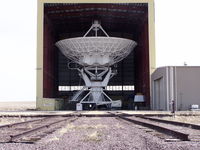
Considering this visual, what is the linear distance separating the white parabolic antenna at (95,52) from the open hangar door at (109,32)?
2.70 metres

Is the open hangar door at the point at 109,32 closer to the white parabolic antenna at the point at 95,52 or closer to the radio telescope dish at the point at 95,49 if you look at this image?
the white parabolic antenna at the point at 95,52

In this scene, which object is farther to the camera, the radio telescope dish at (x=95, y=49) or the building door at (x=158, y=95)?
the radio telescope dish at (x=95, y=49)

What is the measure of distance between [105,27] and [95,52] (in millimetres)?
13448

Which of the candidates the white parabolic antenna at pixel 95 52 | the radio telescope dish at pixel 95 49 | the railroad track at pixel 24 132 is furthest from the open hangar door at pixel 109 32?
the railroad track at pixel 24 132

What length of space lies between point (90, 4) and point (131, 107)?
807 inches

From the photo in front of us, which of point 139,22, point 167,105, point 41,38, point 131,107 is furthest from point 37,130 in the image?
point 131,107

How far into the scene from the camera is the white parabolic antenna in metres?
51.0

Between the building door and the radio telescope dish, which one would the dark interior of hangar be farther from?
the radio telescope dish

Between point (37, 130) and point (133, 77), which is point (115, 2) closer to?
point (133, 77)

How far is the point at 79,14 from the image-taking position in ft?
181

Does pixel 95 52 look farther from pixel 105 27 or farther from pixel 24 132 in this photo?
pixel 24 132

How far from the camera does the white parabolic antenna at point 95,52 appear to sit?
5097 centimetres

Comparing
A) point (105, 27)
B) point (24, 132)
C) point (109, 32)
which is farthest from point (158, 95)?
point (24, 132)

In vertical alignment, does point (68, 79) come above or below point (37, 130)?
above
